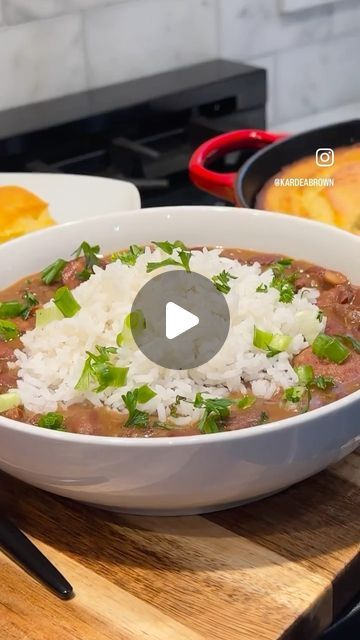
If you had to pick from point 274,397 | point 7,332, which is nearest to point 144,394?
point 274,397

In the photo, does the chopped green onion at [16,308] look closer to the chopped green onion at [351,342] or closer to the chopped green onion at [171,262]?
the chopped green onion at [171,262]

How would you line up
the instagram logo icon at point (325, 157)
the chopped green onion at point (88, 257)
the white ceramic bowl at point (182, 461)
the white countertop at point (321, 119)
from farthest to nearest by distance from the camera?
the white countertop at point (321, 119), the instagram logo icon at point (325, 157), the chopped green onion at point (88, 257), the white ceramic bowl at point (182, 461)

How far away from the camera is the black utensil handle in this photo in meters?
0.77

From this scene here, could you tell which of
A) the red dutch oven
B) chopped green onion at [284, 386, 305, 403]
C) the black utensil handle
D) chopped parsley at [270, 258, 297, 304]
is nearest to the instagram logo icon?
the red dutch oven

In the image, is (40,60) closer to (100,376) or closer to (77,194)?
(77,194)

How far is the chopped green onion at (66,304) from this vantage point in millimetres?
957

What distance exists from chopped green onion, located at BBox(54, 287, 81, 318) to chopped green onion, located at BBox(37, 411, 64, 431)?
159 millimetres

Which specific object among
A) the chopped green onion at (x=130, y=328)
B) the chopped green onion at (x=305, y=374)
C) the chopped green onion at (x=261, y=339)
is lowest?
the chopped green onion at (x=305, y=374)

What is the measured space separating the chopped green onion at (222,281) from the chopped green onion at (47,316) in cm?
17

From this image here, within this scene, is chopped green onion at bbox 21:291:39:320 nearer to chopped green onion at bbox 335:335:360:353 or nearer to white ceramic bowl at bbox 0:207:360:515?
white ceramic bowl at bbox 0:207:360:515

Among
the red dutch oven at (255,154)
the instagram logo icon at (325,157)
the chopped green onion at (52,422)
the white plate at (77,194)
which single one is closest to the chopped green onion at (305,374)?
the chopped green onion at (52,422)

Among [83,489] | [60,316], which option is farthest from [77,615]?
[60,316]

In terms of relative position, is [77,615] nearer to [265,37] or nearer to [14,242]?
[14,242]

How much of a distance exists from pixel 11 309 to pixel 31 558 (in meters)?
0.32
